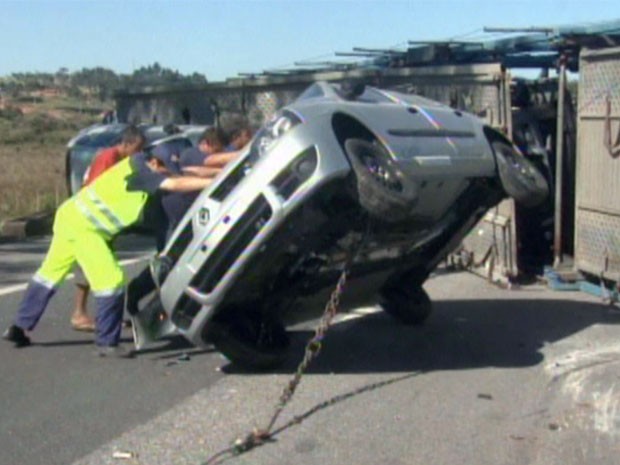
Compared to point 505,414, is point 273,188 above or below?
above

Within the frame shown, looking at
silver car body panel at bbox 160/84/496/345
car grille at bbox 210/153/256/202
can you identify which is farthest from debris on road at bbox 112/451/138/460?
car grille at bbox 210/153/256/202

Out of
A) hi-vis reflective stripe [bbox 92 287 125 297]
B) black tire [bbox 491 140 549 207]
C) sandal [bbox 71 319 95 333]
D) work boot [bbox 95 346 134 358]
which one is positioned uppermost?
black tire [bbox 491 140 549 207]

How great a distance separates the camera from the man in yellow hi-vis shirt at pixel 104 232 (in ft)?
28.3

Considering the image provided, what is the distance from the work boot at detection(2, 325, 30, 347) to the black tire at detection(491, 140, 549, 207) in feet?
11.7

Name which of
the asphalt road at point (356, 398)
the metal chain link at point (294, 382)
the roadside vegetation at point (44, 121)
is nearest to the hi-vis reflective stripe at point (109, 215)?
the asphalt road at point (356, 398)

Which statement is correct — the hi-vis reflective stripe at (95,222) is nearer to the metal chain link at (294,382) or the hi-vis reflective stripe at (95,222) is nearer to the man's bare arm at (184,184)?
the man's bare arm at (184,184)

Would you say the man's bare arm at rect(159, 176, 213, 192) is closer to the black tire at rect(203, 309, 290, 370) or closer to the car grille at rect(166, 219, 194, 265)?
the car grille at rect(166, 219, 194, 265)

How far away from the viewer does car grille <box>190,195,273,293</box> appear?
7.35m

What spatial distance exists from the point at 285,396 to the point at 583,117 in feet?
17.0

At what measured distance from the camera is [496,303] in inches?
435

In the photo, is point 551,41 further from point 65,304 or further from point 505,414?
point 505,414

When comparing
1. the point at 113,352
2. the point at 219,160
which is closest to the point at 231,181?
the point at 219,160

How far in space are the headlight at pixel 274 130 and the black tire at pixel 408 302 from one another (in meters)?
2.41

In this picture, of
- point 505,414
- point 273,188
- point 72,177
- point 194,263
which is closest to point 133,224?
point 194,263
